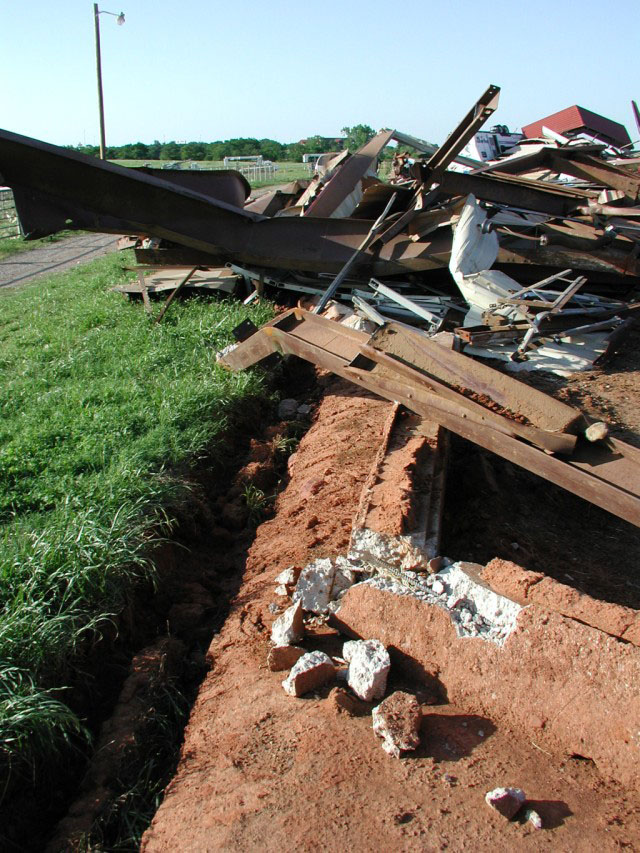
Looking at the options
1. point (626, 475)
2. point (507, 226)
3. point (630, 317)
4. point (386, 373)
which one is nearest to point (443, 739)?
point (626, 475)

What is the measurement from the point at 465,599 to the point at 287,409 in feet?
11.4

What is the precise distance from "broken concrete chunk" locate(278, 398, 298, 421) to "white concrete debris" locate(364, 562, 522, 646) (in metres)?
3.04

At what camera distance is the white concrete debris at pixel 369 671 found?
2.63 m

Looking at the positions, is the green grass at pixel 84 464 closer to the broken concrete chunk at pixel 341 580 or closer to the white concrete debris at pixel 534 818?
the broken concrete chunk at pixel 341 580

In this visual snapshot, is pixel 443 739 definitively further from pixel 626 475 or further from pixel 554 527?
pixel 554 527

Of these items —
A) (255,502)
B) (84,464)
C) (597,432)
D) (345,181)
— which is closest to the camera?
(597,432)

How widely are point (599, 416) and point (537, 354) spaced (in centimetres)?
127

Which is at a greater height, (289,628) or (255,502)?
(289,628)

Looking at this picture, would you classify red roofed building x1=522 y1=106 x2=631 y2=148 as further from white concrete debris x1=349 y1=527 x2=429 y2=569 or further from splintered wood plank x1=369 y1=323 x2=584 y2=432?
white concrete debris x1=349 y1=527 x2=429 y2=569

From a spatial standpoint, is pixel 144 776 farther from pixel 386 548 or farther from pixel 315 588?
pixel 386 548

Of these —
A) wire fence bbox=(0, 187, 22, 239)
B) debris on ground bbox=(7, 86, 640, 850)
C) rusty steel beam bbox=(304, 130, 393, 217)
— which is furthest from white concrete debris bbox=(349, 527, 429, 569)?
wire fence bbox=(0, 187, 22, 239)

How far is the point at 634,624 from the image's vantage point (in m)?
2.50

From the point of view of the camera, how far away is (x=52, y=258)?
614 inches

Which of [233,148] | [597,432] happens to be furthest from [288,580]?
[233,148]
